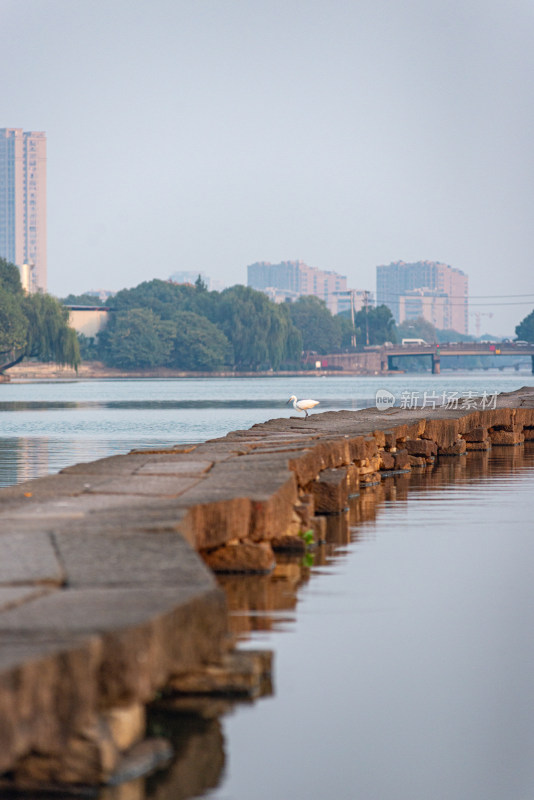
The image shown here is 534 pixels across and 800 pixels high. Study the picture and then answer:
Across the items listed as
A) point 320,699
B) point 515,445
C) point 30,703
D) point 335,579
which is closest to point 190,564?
point 320,699

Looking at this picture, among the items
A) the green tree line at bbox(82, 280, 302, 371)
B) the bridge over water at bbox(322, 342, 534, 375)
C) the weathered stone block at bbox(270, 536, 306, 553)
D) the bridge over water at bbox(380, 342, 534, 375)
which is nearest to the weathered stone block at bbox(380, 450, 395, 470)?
the weathered stone block at bbox(270, 536, 306, 553)

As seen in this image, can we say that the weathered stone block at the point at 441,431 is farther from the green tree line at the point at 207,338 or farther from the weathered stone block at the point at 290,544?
the green tree line at the point at 207,338

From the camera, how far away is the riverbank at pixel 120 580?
3.46m

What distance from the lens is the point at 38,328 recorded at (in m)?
81.2

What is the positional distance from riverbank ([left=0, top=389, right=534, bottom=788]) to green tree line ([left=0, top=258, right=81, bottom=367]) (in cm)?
6990

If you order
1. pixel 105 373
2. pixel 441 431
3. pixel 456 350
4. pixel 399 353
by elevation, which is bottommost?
pixel 441 431

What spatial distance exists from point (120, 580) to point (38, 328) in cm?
7825

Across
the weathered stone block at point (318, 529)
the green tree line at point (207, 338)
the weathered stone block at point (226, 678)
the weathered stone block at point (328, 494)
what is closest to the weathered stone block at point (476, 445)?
the weathered stone block at point (328, 494)

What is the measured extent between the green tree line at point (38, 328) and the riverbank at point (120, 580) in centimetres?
6990

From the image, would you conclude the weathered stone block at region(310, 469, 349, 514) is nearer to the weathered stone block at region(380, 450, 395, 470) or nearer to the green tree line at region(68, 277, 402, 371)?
the weathered stone block at region(380, 450, 395, 470)

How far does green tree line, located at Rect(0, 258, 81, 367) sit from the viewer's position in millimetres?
79875

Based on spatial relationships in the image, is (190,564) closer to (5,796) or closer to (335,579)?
(5,796)

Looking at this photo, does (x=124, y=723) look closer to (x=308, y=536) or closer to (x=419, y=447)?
(x=308, y=536)

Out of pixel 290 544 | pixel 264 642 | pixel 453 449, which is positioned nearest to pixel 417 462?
pixel 453 449
